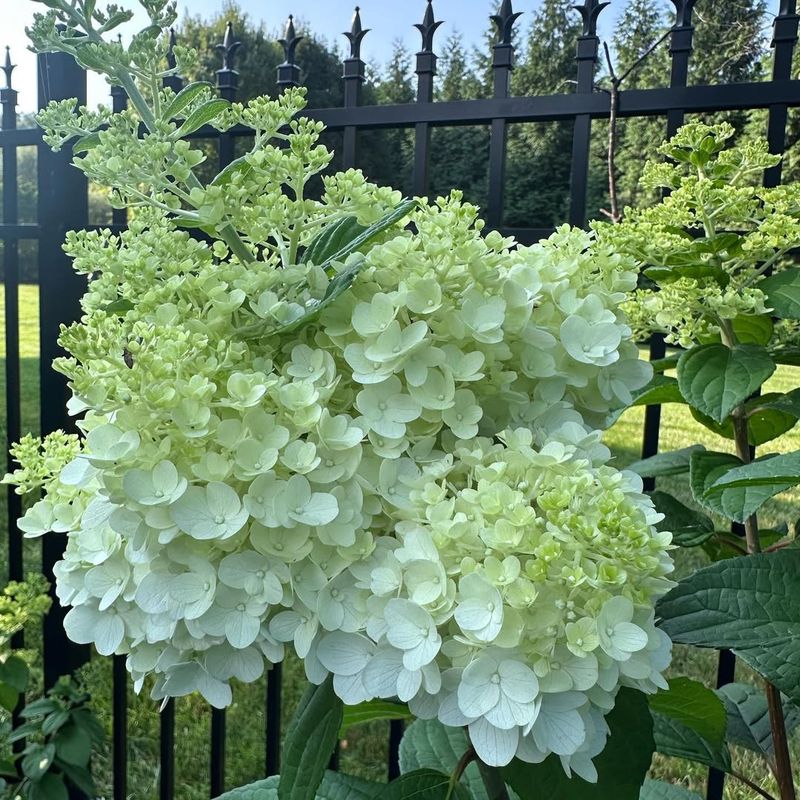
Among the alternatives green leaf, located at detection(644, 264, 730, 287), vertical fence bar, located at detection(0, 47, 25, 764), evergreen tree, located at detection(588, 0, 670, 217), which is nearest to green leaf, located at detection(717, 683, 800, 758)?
green leaf, located at detection(644, 264, 730, 287)

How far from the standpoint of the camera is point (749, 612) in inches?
28.3

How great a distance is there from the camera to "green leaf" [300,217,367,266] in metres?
0.64

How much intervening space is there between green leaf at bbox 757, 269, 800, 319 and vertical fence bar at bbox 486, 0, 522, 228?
0.64 metres

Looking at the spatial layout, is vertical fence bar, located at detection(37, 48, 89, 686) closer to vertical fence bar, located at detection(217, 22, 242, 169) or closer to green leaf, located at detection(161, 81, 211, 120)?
vertical fence bar, located at detection(217, 22, 242, 169)

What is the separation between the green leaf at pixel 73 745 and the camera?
1.78 meters

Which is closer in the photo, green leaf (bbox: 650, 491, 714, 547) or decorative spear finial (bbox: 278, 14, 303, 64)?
green leaf (bbox: 650, 491, 714, 547)

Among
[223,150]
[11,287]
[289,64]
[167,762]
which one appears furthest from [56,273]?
[167,762]

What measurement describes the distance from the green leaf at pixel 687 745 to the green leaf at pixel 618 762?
329 millimetres

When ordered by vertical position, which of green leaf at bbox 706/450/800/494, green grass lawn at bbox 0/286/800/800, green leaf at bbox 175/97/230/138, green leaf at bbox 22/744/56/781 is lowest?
green grass lawn at bbox 0/286/800/800

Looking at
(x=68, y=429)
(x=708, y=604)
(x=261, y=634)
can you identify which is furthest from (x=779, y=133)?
(x=68, y=429)

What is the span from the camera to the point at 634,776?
606mm

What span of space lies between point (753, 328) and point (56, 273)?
1504 millimetres

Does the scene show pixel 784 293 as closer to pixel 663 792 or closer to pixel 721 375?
pixel 721 375

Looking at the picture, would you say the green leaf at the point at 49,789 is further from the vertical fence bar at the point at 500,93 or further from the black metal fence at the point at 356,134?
the vertical fence bar at the point at 500,93
